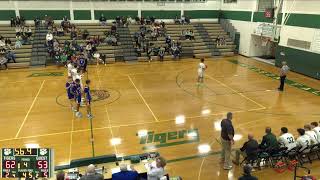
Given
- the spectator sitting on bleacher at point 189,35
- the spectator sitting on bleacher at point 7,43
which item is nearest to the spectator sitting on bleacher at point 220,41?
the spectator sitting on bleacher at point 189,35

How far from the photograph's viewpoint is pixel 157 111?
42.9ft

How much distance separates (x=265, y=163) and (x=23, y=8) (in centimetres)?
2487

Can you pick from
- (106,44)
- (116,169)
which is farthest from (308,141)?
(106,44)

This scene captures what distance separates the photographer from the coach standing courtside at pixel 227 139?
8008 millimetres

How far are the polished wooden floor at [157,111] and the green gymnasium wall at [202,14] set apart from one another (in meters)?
11.8

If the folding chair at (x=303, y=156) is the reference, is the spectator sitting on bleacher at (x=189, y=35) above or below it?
above

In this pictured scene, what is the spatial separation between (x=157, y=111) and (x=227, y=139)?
531 cm

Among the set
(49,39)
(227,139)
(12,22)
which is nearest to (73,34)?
(49,39)

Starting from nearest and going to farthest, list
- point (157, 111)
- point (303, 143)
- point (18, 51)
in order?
1. point (303, 143)
2. point (157, 111)
3. point (18, 51)

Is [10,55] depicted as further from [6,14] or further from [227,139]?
[227,139]

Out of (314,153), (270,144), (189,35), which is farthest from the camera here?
(189,35)

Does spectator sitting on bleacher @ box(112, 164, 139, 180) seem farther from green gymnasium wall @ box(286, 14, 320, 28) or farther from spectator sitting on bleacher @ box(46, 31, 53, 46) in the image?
spectator sitting on bleacher @ box(46, 31, 53, 46)

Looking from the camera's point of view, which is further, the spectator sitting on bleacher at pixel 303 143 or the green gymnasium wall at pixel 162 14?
the green gymnasium wall at pixel 162 14

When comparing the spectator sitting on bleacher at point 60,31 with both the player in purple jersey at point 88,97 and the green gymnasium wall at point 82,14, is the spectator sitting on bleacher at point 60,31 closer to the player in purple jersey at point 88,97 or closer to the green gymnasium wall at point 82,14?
the green gymnasium wall at point 82,14
